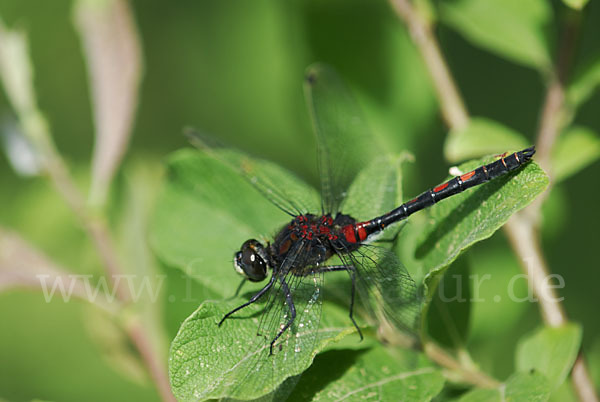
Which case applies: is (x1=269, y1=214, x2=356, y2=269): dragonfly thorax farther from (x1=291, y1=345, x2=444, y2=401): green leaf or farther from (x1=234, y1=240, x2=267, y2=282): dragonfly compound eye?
(x1=291, y1=345, x2=444, y2=401): green leaf

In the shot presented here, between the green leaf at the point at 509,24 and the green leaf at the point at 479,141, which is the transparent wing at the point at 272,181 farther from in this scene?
the green leaf at the point at 509,24

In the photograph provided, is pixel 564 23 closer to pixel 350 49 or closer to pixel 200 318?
pixel 350 49

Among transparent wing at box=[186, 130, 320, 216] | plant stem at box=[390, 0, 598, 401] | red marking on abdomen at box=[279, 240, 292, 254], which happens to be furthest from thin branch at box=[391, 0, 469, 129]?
red marking on abdomen at box=[279, 240, 292, 254]

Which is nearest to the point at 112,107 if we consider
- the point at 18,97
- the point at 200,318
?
the point at 18,97

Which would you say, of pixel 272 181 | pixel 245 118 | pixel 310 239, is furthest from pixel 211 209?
pixel 245 118

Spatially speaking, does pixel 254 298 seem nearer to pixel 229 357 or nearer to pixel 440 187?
pixel 229 357
